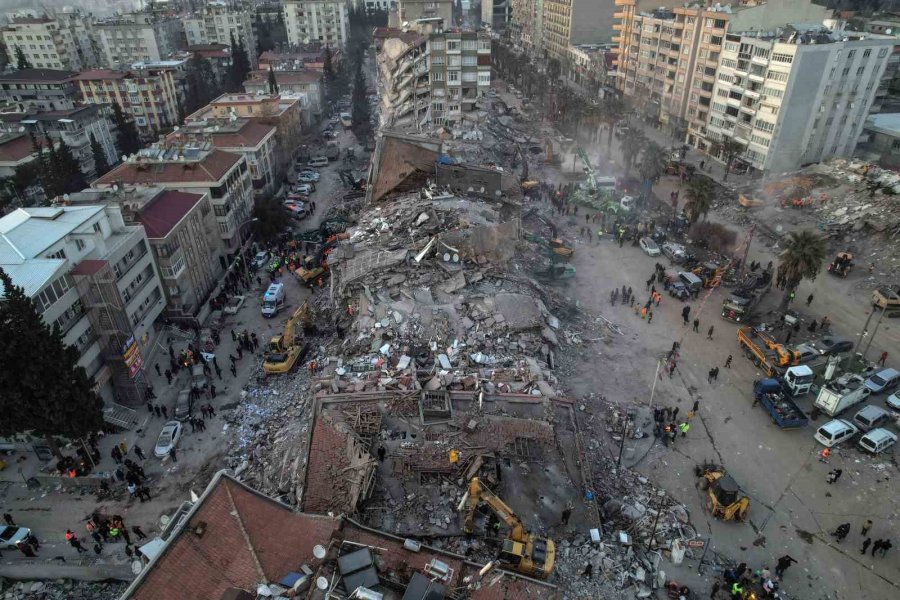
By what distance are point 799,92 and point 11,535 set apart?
65932 mm

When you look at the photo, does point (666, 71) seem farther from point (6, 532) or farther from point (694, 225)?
point (6, 532)

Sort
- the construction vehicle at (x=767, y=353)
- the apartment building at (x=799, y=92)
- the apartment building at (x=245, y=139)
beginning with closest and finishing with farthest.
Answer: the construction vehicle at (x=767, y=353) → the apartment building at (x=799, y=92) → the apartment building at (x=245, y=139)

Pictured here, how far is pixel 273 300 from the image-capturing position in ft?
127

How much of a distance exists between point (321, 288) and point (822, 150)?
168ft

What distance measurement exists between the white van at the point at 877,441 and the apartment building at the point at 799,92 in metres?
37.4

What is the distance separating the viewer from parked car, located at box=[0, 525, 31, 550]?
22938 millimetres

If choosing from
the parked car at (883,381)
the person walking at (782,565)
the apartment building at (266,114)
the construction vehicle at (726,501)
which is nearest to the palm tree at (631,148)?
the parked car at (883,381)

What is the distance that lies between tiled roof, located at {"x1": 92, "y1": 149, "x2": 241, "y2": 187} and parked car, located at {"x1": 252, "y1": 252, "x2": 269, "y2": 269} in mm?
6728

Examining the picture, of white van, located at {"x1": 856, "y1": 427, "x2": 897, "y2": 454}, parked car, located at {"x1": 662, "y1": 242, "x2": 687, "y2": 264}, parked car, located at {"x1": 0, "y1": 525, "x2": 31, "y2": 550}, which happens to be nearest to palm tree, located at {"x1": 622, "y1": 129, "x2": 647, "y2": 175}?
parked car, located at {"x1": 662, "y1": 242, "x2": 687, "y2": 264}

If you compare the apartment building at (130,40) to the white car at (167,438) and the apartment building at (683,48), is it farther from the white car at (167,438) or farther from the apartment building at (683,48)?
the white car at (167,438)

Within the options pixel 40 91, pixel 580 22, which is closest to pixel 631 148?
pixel 580 22

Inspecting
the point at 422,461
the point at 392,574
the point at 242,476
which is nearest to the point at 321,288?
the point at 242,476

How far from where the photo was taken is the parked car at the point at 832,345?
3297 cm

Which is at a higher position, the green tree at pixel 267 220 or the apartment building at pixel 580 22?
the apartment building at pixel 580 22
